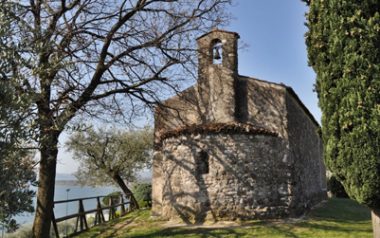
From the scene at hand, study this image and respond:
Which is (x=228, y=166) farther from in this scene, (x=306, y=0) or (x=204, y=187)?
(x=306, y=0)

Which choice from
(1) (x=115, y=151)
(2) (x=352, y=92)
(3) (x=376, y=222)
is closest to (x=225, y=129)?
(2) (x=352, y=92)

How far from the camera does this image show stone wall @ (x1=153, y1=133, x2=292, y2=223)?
12555 millimetres

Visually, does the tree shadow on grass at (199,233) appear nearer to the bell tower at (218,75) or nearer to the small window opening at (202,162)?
the small window opening at (202,162)

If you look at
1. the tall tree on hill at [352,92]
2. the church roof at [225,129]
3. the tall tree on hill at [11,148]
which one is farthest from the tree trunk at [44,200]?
the tall tree on hill at [352,92]

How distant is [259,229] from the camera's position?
35.8 feet

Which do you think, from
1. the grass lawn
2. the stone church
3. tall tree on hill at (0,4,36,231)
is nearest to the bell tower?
the stone church

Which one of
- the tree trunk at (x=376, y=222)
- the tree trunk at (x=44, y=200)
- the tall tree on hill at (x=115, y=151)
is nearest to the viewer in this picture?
the tree trunk at (x=376, y=222)

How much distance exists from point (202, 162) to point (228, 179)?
43.7 inches

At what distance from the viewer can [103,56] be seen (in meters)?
11.3

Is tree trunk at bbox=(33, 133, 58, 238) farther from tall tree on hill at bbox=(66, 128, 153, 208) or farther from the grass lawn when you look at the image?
tall tree on hill at bbox=(66, 128, 153, 208)

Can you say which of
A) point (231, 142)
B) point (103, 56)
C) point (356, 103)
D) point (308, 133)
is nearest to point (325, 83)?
point (356, 103)

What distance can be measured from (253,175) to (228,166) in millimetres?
921

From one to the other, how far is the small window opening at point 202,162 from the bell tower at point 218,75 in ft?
5.31

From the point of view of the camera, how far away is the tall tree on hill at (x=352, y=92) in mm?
6914
